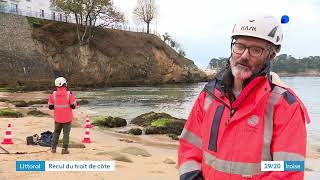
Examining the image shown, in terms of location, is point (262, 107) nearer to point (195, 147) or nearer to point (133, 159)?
point (195, 147)

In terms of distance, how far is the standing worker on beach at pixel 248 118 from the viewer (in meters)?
2.85

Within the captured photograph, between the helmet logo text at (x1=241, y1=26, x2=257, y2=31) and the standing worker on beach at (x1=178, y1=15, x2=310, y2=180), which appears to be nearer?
the standing worker on beach at (x1=178, y1=15, x2=310, y2=180)

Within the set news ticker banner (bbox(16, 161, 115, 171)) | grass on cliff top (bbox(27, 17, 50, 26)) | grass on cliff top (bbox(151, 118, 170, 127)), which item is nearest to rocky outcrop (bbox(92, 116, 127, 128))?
grass on cliff top (bbox(151, 118, 170, 127))

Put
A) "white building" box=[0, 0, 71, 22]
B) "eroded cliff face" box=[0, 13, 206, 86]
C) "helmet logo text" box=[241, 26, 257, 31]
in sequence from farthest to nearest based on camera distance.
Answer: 1. "white building" box=[0, 0, 71, 22]
2. "eroded cliff face" box=[0, 13, 206, 86]
3. "helmet logo text" box=[241, 26, 257, 31]

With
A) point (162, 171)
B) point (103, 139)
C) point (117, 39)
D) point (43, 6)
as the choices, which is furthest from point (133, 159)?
point (43, 6)

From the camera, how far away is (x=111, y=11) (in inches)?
2618

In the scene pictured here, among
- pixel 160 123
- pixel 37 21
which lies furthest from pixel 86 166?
pixel 37 21

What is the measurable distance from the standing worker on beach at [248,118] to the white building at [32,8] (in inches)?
2490

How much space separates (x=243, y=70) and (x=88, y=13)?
63.5m

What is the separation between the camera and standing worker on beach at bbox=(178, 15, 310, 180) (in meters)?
2.85

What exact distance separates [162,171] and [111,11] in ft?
190

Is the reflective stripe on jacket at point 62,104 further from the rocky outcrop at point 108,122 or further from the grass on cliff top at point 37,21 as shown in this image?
the grass on cliff top at point 37,21

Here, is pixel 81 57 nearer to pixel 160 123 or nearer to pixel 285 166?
pixel 160 123

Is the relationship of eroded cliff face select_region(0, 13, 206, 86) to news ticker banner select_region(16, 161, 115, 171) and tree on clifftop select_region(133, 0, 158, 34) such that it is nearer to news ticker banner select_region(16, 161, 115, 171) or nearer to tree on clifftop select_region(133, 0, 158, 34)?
tree on clifftop select_region(133, 0, 158, 34)
